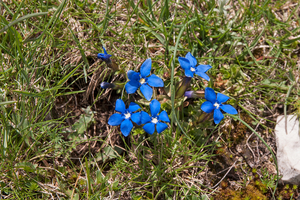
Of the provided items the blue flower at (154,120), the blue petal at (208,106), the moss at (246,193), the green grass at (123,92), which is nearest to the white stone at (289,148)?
the green grass at (123,92)

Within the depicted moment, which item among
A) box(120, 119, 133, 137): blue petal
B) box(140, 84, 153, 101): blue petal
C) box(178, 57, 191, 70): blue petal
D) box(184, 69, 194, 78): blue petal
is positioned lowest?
box(120, 119, 133, 137): blue petal

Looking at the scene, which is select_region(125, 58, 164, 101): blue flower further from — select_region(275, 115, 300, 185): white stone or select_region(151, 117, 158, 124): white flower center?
select_region(275, 115, 300, 185): white stone

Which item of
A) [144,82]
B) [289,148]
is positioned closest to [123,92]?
[144,82]

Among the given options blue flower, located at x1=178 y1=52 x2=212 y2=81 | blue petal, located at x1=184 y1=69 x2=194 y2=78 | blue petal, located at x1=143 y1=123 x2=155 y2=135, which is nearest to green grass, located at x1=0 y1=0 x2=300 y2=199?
blue flower, located at x1=178 y1=52 x2=212 y2=81

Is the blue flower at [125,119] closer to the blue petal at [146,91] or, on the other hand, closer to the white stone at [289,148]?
the blue petal at [146,91]

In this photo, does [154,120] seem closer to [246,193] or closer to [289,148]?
Answer: [246,193]

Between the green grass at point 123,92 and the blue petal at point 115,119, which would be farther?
the green grass at point 123,92
